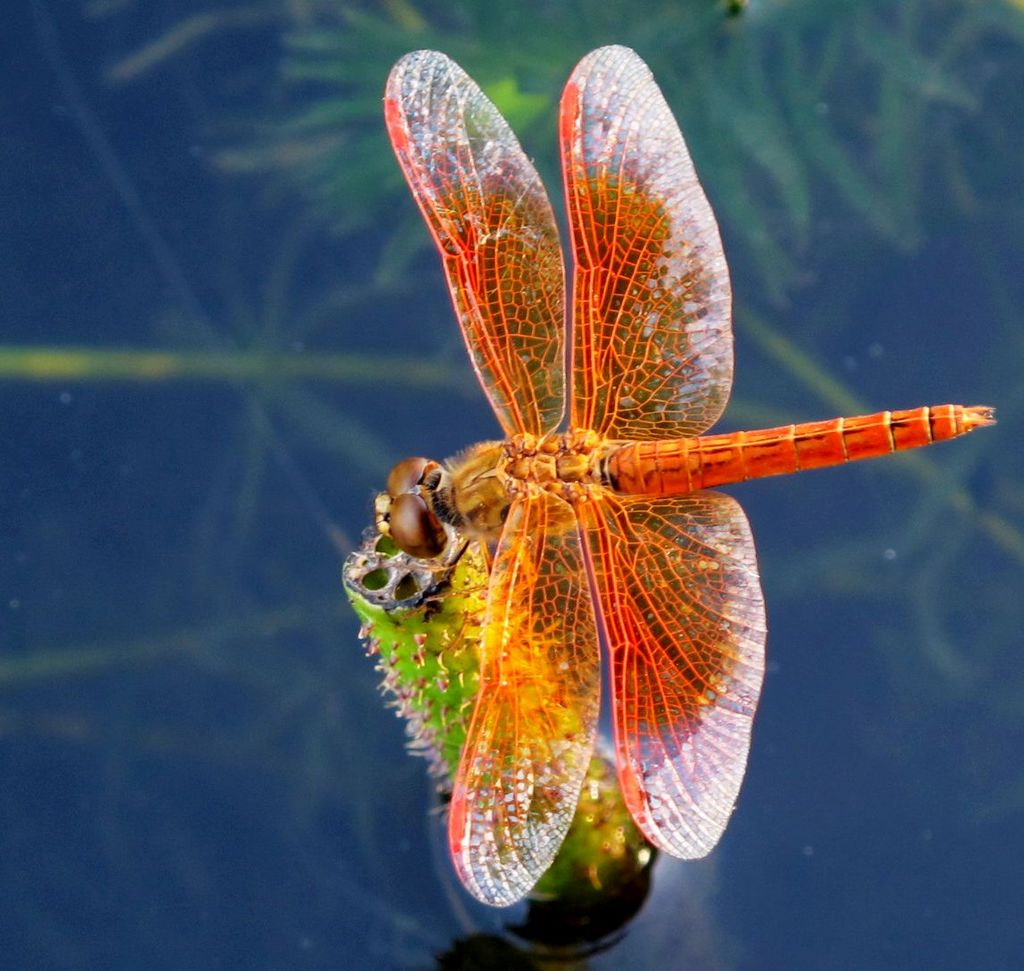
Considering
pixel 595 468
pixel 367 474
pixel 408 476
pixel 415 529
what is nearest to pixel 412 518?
pixel 415 529

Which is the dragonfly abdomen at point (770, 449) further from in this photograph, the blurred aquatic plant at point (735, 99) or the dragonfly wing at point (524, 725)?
the blurred aquatic plant at point (735, 99)

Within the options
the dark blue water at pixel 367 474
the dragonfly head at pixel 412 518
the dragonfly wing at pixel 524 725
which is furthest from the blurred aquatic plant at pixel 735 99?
the dragonfly wing at pixel 524 725

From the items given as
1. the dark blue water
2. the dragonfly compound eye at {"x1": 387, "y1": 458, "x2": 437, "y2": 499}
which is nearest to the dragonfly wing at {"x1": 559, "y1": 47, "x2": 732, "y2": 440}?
the dragonfly compound eye at {"x1": 387, "y1": 458, "x2": 437, "y2": 499}

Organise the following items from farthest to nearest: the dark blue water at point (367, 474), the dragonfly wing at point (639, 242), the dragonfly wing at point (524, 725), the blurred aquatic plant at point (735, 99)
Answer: the blurred aquatic plant at point (735, 99), the dark blue water at point (367, 474), the dragonfly wing at point (639, 242), the dragonfly wing at point (524, 725)

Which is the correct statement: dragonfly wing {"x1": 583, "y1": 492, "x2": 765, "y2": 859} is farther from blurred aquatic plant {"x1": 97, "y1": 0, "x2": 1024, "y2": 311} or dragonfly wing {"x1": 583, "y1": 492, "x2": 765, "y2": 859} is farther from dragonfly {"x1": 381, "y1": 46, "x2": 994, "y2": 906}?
blurred aquatic plant {"x1": 97, "y1": 0, "x2": 1024, "y2": 311}

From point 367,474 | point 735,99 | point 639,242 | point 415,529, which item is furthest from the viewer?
point 735,99

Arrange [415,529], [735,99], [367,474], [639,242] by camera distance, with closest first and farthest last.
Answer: [415,529]
[639,242]
[367,474]
[735,99]

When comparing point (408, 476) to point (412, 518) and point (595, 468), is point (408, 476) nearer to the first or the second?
point (412, 518)
